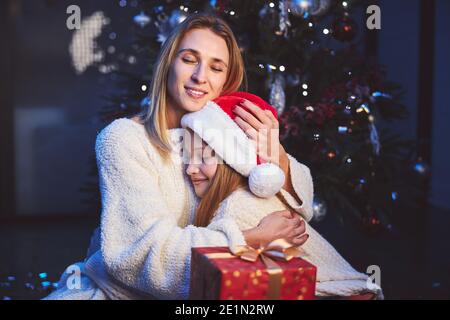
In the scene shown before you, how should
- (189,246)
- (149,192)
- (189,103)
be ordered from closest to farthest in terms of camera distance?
(189,246) → (149,192) → (189,103)

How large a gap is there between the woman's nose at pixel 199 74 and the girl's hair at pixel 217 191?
29 centimetres

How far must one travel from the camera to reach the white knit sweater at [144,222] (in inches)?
60.8

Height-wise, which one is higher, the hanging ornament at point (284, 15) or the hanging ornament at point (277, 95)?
the hanging ornament at point (284, 15)

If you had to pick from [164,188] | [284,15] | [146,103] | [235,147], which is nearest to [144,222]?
[164,188]

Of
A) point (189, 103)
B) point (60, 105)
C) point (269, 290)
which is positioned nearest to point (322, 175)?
point (189, 103)

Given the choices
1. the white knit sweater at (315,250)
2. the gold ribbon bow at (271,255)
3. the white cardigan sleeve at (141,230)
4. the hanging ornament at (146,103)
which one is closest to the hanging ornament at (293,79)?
the hanging ornament at (146,103)

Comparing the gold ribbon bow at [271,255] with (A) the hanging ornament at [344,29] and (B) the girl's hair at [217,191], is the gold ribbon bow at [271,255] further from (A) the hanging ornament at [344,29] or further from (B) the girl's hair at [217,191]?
(A) the hanging ornament at [344,29]

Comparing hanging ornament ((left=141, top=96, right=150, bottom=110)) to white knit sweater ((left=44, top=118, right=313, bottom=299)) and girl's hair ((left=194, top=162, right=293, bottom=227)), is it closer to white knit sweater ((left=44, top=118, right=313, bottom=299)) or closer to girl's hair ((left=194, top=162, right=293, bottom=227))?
white knit sweater ((left=44, top=118, right=313, bottom=299))

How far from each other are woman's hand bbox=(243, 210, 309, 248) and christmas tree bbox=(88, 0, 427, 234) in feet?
4.15

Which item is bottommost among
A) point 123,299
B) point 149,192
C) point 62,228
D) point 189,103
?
point 62,228

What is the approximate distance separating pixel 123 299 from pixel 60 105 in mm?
3300

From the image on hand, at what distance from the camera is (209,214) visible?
1746 millimetres

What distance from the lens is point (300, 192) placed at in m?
1.87

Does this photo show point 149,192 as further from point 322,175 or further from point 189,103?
point 322,175
